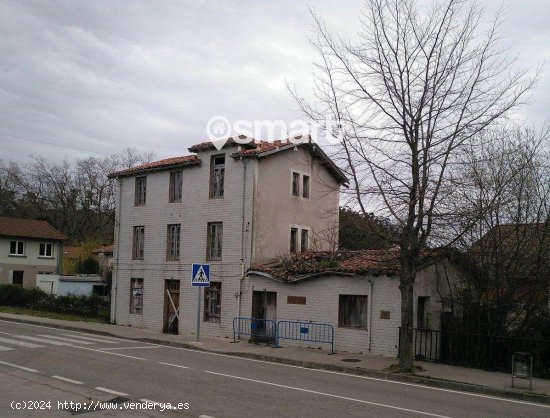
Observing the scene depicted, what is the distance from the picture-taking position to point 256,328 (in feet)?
73.6

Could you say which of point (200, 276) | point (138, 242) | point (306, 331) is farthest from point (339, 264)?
point (138, 242)

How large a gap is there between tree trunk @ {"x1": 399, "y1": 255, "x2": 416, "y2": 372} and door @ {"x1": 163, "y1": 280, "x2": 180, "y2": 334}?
1318cm

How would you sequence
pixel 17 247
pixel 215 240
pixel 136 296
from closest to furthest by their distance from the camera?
pixel 215 240 → pixel 136 296 → pixel 17 247

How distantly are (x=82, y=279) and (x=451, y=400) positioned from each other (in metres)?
38.5

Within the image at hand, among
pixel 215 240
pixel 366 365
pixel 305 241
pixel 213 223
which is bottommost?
pixel 366 365

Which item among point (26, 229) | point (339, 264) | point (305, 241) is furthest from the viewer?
point (26, 229)

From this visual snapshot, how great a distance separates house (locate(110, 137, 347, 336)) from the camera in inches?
942

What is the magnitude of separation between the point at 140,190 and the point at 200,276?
9853 mm

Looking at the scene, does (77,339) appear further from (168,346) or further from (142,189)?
(142,189)

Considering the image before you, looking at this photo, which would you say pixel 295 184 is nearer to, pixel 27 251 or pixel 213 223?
pixel 213 223

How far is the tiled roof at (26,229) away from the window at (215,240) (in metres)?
33.7

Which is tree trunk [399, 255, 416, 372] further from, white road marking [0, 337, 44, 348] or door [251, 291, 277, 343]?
white road marking [0, 337, 44, 348]

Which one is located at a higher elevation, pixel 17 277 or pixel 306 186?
pixel 306 186

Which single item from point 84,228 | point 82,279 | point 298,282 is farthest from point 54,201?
point 298,282
